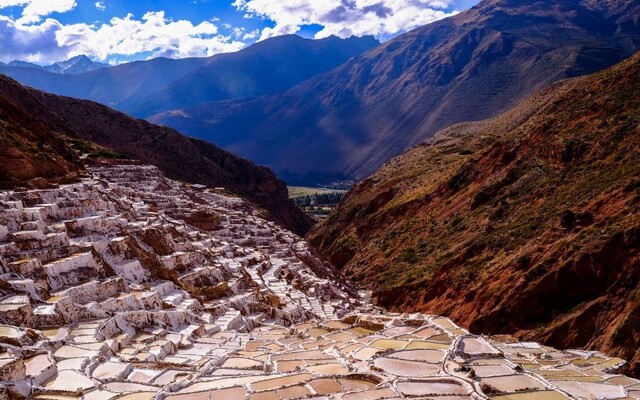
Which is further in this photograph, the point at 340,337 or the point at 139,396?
the point at 340,337

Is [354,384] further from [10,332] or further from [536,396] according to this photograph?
[10,332]

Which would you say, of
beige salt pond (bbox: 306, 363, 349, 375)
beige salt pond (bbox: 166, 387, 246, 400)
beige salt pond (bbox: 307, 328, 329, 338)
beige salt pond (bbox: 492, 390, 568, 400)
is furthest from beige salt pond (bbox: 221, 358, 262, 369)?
beige salt pond (bbox: 492, 390, 568, 400)

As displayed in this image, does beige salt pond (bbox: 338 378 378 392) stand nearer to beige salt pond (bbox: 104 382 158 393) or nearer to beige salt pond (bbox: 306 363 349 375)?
beige salt pond (bbox: 306 363 349 375)

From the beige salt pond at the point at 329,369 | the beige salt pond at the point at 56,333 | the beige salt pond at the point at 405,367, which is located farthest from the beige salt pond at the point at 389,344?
the beige salt pond at the point at 56,333

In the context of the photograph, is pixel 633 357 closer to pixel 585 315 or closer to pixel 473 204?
pixel 585 315

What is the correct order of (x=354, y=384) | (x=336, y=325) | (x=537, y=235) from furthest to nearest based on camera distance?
(x=537, y=235)
(x=336, y=325)
(x=354, y=384)

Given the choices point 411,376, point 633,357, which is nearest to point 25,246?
point 411,376

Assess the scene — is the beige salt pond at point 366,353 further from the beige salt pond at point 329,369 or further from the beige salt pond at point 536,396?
the beige salt pond at point 536,396

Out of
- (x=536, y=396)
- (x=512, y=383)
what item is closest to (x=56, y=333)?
(x=512, y=383)
